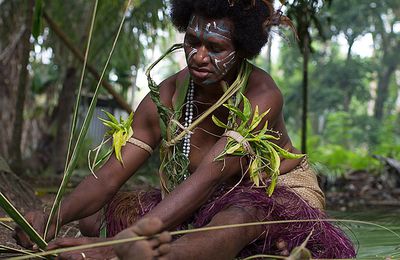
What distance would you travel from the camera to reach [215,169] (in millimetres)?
1927

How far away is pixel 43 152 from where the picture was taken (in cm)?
850

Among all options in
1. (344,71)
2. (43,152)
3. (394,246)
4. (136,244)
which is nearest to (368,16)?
(344,71)

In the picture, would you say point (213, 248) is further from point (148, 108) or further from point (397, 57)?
point (397, 57)

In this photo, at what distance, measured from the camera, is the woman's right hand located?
1801 mm

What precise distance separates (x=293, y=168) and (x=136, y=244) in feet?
3.69

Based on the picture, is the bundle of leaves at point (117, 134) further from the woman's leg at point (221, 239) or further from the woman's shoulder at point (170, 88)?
the woman's leg at point (221, 239)

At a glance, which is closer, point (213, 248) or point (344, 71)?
point (213, 248)

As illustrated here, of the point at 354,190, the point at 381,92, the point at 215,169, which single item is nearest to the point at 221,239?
the point at 215,169

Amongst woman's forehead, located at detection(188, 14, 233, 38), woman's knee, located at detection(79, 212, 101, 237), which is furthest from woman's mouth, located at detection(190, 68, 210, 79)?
woman's knee, located at detection(79, 212, 101, 237)

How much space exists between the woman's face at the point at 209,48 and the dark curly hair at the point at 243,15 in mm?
21

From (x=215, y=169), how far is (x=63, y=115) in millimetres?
Result: 5881

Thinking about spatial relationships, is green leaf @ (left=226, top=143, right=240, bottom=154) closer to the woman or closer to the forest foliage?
the woman

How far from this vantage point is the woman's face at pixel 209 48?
2.14 meters

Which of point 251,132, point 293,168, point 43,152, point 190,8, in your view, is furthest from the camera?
point 43,152
